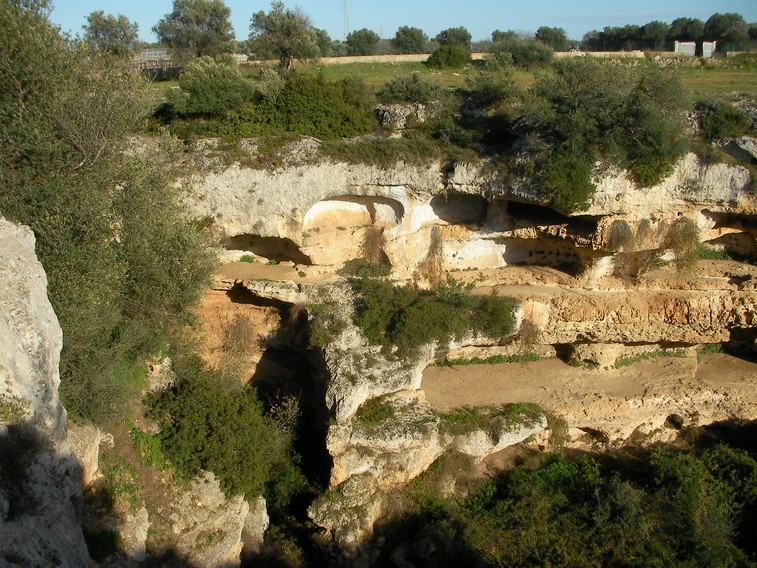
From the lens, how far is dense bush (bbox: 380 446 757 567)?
1027 cm

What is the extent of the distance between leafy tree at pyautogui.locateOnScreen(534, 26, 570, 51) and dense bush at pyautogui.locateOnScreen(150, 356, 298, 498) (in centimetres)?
3431

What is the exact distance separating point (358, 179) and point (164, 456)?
7420 mm

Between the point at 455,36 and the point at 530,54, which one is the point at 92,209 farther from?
the point at 455,36

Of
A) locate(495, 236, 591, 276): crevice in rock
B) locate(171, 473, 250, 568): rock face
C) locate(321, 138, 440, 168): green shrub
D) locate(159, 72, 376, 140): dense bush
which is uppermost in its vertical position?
locate(159, 72, 376, 140): dense bush

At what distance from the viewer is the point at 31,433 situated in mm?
6555

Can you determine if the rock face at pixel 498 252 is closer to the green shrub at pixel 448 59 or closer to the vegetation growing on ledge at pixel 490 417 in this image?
the vegetation growing on ledge at pixel 490 417

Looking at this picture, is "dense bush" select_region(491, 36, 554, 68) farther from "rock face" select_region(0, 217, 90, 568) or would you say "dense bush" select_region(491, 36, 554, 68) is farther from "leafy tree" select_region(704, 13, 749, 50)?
"rock face" select_region(0, 217, 90, 568)

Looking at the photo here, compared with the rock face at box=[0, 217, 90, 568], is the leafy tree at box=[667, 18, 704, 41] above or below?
above

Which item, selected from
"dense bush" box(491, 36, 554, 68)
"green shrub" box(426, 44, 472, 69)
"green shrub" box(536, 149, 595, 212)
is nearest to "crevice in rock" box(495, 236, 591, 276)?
"green shrub" box(536, 149, 595, 212)

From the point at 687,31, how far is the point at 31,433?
1668 inches

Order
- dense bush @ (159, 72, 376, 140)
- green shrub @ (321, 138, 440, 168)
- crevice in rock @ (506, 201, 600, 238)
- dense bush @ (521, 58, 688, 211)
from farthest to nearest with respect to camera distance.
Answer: dense bush @ (159, 72, 376, 140) → crevice in rock @ (506, 201, 600, 238) → green shrub @ (321, 138, 440, 168) → dense bush @ (521, 58, 688, 211)

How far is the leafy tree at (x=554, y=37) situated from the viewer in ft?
122

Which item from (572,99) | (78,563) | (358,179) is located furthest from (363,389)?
(572,99)

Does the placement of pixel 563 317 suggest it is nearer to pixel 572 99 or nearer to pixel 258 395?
pixel 572 99
